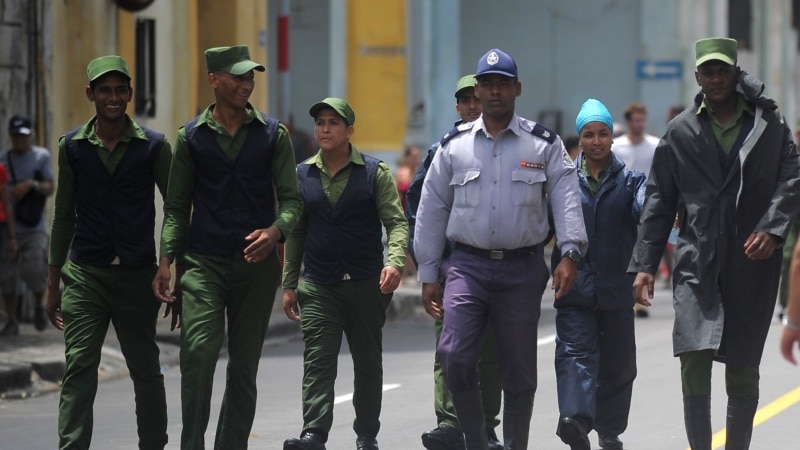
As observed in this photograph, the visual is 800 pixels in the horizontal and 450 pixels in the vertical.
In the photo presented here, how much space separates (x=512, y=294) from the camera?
28.6ft

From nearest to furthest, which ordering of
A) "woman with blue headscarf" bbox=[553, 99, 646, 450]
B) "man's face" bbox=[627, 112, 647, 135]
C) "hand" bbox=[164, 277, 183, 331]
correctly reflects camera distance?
"hand" bbox=[164, 277, 183, 331], "woman with blue headscarf" bbox=[553, 99, 646, 450], "man's face" bbox=[627, 112, 647, 135]

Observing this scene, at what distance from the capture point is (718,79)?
8.48 metres

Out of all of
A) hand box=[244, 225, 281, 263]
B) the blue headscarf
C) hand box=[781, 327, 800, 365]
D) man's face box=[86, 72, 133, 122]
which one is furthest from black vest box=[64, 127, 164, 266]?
hand box=[781, 327, 800, 365]

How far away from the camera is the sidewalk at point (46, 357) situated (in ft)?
44.2

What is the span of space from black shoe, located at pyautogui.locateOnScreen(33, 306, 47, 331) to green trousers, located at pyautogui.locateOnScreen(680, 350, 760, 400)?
907cm

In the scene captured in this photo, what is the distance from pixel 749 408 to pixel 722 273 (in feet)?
1.98

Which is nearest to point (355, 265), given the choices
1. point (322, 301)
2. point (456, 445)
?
point (322, 301)

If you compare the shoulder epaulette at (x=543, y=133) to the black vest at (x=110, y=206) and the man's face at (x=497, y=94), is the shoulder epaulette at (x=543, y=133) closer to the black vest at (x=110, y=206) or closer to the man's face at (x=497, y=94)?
the man's face at (x=497, y=94)

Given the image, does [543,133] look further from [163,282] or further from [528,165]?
[163,282]

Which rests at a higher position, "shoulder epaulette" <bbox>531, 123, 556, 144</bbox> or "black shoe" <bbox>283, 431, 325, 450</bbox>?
"shoulder epaulette" <bbox>531, 123, 556, 144</bbox>

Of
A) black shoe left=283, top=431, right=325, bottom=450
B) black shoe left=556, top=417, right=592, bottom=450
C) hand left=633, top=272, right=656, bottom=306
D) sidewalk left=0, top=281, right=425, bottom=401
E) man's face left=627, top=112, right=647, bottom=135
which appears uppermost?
man's face left=627, top=112, right=647, bottom=135

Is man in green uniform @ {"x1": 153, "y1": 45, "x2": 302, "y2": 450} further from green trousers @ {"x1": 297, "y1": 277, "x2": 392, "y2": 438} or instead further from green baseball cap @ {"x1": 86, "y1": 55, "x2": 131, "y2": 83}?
green trousers @ {"x1": 297, "y1": 277, "x2": 392, "y2": 438}

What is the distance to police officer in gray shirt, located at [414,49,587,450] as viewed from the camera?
8664 millimetres

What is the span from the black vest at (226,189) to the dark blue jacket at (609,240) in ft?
5.60
